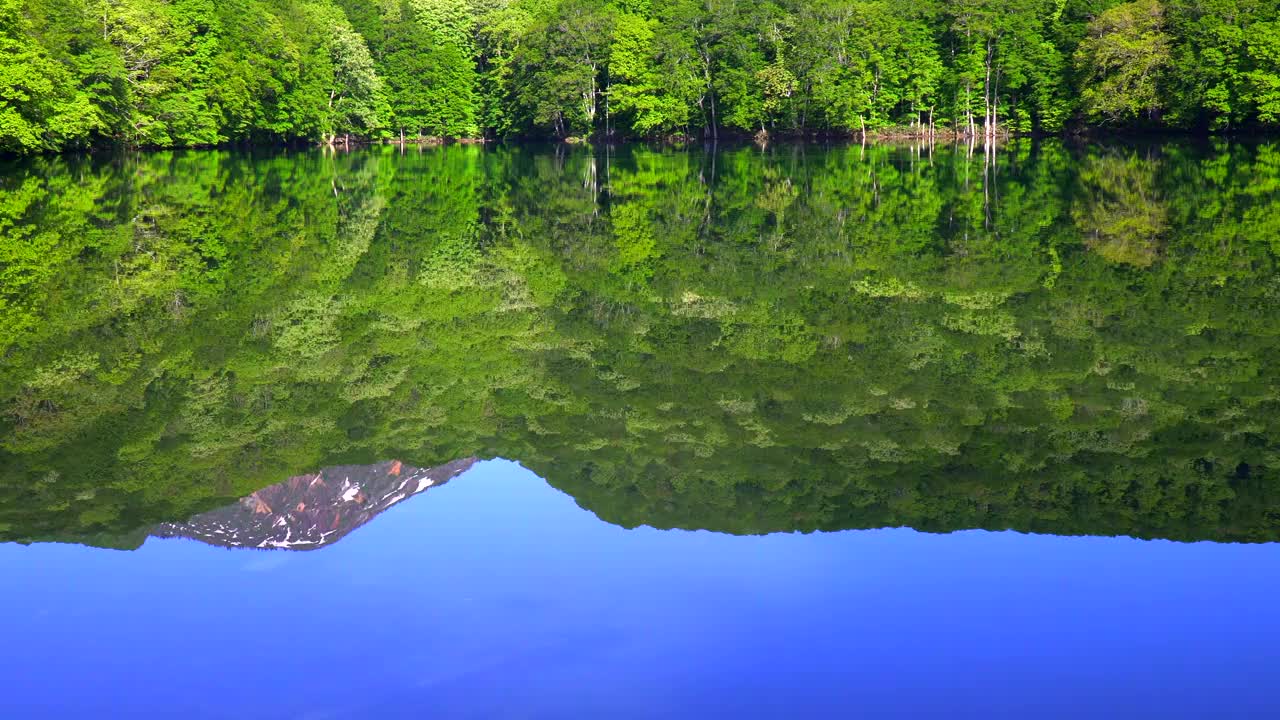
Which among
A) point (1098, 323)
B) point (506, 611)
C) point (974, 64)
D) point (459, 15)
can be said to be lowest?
point (506, 611)

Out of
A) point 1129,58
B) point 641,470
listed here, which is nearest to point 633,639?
point 641,470

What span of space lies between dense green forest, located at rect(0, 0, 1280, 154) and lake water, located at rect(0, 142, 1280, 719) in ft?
145

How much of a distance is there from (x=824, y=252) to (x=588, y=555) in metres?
12.2

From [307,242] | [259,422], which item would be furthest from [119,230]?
[259,422]

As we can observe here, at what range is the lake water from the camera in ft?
17.4

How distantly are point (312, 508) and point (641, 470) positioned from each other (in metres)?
2.24

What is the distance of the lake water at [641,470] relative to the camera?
17.4 feet

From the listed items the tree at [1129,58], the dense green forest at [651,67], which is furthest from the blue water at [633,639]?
the tree at [1129,58]

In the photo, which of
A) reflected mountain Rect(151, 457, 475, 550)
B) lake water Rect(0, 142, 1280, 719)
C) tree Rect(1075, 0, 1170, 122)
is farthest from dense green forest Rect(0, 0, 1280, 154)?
reflected mountain Rect(151, 457, 475, 550)

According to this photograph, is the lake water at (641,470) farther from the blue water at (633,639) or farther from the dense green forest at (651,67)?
the dense green forest at (651,67)

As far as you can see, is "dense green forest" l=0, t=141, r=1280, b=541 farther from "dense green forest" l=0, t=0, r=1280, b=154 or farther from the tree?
the tree

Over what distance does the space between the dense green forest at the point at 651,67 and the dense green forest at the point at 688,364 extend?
40.1 meters

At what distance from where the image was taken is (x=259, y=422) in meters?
9.37

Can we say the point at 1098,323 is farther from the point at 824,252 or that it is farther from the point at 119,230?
the point at 119,230
